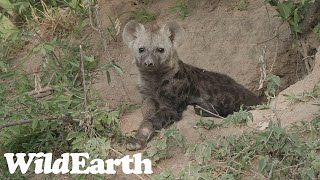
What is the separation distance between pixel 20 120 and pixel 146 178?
1173 millimetres

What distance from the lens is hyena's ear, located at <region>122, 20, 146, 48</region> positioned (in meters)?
6.94

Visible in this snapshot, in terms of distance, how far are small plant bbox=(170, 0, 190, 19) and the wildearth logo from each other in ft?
9.40

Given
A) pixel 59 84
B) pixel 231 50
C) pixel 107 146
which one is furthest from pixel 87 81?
pixel 231 50

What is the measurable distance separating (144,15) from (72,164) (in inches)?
118

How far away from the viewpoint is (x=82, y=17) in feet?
26.8

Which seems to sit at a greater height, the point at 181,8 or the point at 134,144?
the point at 181,8

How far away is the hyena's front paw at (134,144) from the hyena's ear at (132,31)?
1459 millimetres

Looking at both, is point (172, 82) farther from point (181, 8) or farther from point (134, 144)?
point (181, 8)

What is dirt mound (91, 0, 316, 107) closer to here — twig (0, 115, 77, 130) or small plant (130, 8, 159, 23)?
small plant (130, 8, 159, 23)

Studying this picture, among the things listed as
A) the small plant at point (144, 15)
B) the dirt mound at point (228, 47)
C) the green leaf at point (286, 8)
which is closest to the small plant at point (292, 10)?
the green leaf at point (286, 8)

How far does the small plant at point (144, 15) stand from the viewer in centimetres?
810

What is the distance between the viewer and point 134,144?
5805 mm

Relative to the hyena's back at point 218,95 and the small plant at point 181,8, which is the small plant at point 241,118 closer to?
the hyena's back at point 218,95

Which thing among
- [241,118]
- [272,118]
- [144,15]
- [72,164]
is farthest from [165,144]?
[144,15]
